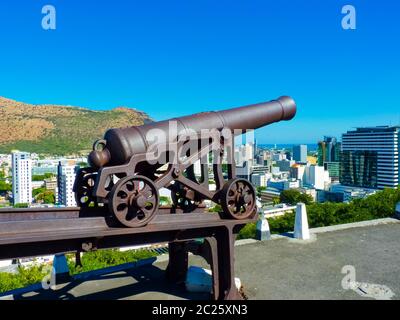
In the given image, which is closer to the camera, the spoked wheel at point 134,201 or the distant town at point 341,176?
the spoked wheel at point 134,201

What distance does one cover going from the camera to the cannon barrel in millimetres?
5441

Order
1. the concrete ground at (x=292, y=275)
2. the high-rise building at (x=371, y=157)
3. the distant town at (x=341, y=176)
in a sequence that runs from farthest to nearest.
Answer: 1. the high-rise building at (x=371, y=157)
2. the distant town at (x=341, y=176)
3. the concrete ground at (x=292, y=275)

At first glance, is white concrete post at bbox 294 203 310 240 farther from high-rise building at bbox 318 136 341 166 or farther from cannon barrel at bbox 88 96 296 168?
high-rise building at bbox 318 136 341 166

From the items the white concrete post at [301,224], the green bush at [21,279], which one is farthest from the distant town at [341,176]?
the white concrete post at [301,224]

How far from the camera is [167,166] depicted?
579 centimetres

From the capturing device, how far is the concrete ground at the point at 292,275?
6.84 metres

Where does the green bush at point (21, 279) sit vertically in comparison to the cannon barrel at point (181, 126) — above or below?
below

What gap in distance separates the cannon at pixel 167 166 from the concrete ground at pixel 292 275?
1561mm

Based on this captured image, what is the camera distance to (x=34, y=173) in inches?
5246

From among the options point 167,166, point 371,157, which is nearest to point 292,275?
point 167,166

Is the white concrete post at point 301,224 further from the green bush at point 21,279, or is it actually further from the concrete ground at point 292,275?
the green bush at point 21,279

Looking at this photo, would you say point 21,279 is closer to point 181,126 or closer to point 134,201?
point 181,126

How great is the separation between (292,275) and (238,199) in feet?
8.07
